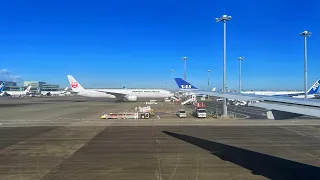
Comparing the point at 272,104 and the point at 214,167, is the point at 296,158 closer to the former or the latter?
the point at 214,167

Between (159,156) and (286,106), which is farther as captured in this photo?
(159,156)

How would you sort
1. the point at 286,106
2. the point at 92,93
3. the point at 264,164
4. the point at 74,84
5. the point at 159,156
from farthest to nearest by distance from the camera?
the point at 92,93 < the point at 74,84 < the point at 159,156 < the point at 264,164 < the point at 286,106

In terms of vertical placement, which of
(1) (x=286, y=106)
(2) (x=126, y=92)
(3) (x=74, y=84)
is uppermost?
(3) (x=74, y=84)

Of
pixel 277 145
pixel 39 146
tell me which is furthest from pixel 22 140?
pixel 277 145

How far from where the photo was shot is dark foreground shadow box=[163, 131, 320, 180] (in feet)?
43.4

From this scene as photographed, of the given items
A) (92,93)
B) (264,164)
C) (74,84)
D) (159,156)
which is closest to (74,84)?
(74,84)

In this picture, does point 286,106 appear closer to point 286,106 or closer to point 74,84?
point 286,106

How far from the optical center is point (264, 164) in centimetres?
A: 1509

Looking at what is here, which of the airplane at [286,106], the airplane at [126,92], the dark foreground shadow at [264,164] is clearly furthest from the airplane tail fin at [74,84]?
the airplane at [286,106]

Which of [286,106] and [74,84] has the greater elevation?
[74,84]

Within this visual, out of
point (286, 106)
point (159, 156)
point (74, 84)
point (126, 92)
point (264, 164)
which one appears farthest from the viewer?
point (74, 84)

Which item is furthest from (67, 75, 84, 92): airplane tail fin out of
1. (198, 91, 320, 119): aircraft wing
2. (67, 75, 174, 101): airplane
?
(198, 91, 320, 119): aircraft wing

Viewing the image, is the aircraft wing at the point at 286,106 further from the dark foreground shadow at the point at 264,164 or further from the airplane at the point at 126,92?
the airplane at the point at 126,92

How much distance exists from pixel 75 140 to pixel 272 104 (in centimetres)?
1751
